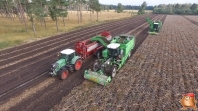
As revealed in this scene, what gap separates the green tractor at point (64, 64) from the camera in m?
11.3

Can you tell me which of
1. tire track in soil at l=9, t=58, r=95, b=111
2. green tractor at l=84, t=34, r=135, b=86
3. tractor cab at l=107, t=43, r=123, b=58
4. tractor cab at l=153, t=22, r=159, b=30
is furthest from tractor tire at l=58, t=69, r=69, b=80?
tractor cab at l=153, t=22, r=159, b=30

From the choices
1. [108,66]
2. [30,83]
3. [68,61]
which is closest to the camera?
[30,83]

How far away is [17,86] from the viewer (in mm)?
10852

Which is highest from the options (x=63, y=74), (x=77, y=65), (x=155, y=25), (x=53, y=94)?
(x=155, y=25)

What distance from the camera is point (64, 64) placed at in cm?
1188

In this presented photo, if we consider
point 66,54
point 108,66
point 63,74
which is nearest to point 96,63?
point 108,66

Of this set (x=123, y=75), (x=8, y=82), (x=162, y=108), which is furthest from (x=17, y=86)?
(x=162, y=108)

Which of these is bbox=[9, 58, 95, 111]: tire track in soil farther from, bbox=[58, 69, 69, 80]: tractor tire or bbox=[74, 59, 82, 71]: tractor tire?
bbox=[74, 59, 82, 71]: tractor tire

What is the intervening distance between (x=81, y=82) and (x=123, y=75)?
11.3 ft

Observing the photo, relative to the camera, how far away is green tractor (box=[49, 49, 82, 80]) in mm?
11281

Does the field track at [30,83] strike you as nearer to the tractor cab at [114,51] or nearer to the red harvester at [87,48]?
the red harvester at [87,48]

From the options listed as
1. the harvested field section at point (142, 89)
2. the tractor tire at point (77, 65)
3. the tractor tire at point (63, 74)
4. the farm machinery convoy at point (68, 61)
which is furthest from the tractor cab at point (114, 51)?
the tractor tire at point (63, 74)

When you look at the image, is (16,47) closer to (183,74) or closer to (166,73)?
(166,73)

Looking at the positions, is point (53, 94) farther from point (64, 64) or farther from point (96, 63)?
point (96, 63)
